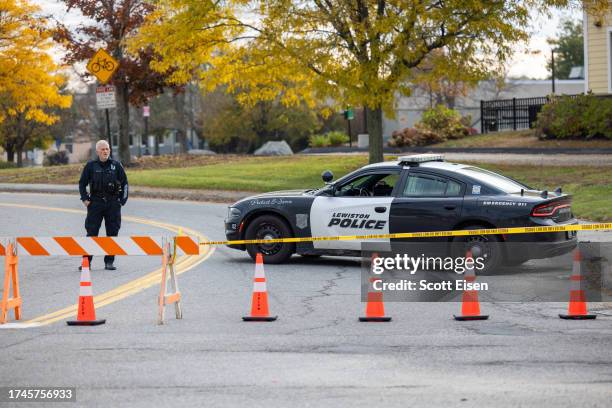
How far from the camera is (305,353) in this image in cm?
869

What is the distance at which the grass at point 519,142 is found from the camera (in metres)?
32.6

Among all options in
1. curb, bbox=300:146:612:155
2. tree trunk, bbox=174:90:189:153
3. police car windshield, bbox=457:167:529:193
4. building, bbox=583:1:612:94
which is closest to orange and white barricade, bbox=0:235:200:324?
police car windshield, bbox=457:167:529:193

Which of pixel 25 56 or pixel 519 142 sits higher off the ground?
pixel 25 56

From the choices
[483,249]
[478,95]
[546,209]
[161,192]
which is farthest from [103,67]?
[478,95]

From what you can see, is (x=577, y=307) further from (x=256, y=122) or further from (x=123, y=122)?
A: (x=256, y=122)

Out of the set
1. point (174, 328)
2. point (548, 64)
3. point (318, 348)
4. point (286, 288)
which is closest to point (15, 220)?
point (286, 288)

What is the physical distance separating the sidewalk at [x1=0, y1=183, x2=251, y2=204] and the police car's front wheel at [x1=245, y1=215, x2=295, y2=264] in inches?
473

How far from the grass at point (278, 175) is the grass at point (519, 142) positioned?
3.74m

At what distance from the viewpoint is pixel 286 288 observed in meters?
12.6

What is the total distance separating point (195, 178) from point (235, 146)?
36.8m

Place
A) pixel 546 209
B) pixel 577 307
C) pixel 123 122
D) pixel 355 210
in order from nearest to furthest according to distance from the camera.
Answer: pixel 577 307, pixel 546 209, pixel 355 210, pixel 123 122

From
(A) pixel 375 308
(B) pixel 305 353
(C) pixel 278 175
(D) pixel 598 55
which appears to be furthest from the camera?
(D) pixel 598 55

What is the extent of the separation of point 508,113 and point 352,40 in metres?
17.4

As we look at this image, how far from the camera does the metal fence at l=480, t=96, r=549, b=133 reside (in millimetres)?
41875
